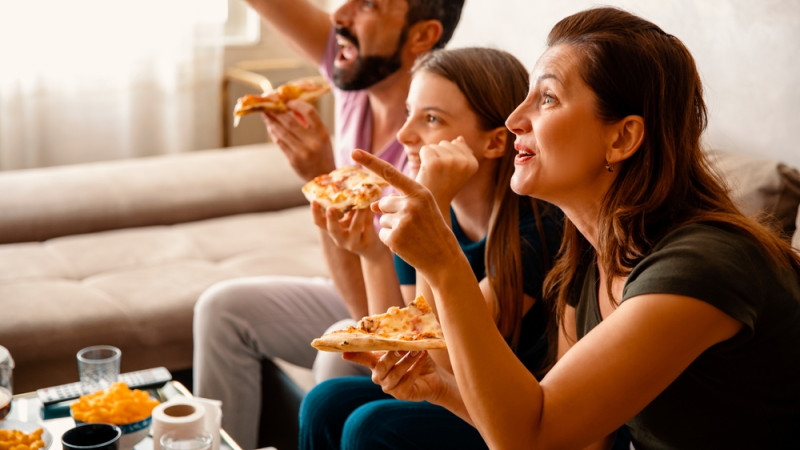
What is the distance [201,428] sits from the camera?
1639 mm

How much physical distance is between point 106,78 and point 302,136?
224 cm

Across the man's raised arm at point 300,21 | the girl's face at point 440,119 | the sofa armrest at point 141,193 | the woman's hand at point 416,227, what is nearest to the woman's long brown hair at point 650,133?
the woman's hand at point 416,227

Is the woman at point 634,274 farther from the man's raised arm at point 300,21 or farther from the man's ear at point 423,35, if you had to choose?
the man's raised arm at point 300,21

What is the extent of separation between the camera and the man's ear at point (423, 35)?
2.43m

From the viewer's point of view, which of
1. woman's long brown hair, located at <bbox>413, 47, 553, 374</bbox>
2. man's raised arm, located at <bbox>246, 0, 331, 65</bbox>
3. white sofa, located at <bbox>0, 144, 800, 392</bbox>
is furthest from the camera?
man's raised arm, located at <bbox>246, 0, 331, 65</bbox>

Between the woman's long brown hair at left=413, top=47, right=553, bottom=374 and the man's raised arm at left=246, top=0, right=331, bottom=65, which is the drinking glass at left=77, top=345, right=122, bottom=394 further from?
the man's raised arm at left=246, top=0, right=331, bottom=65

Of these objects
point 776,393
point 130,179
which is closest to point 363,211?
point 776,393

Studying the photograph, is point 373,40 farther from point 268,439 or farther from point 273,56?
point 273,56

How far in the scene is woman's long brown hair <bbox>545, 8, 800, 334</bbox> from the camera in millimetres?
1410

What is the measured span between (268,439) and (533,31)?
4.80 feet

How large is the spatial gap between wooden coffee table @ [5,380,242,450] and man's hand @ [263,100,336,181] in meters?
0.59

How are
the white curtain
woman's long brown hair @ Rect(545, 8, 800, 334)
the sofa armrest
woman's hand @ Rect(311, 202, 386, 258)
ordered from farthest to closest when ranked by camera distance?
the white curtain → the sofa armrest → woman's hand @ Rect(311, 202, 386, 258) → woman's long brown hair @ Rect(545, 8, 800, 334)

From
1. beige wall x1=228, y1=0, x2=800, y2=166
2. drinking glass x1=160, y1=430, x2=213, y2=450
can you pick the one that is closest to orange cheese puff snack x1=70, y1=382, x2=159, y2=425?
drinking glass x1=160, y1=430, x2=213, y2=450

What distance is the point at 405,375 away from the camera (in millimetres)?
1573
